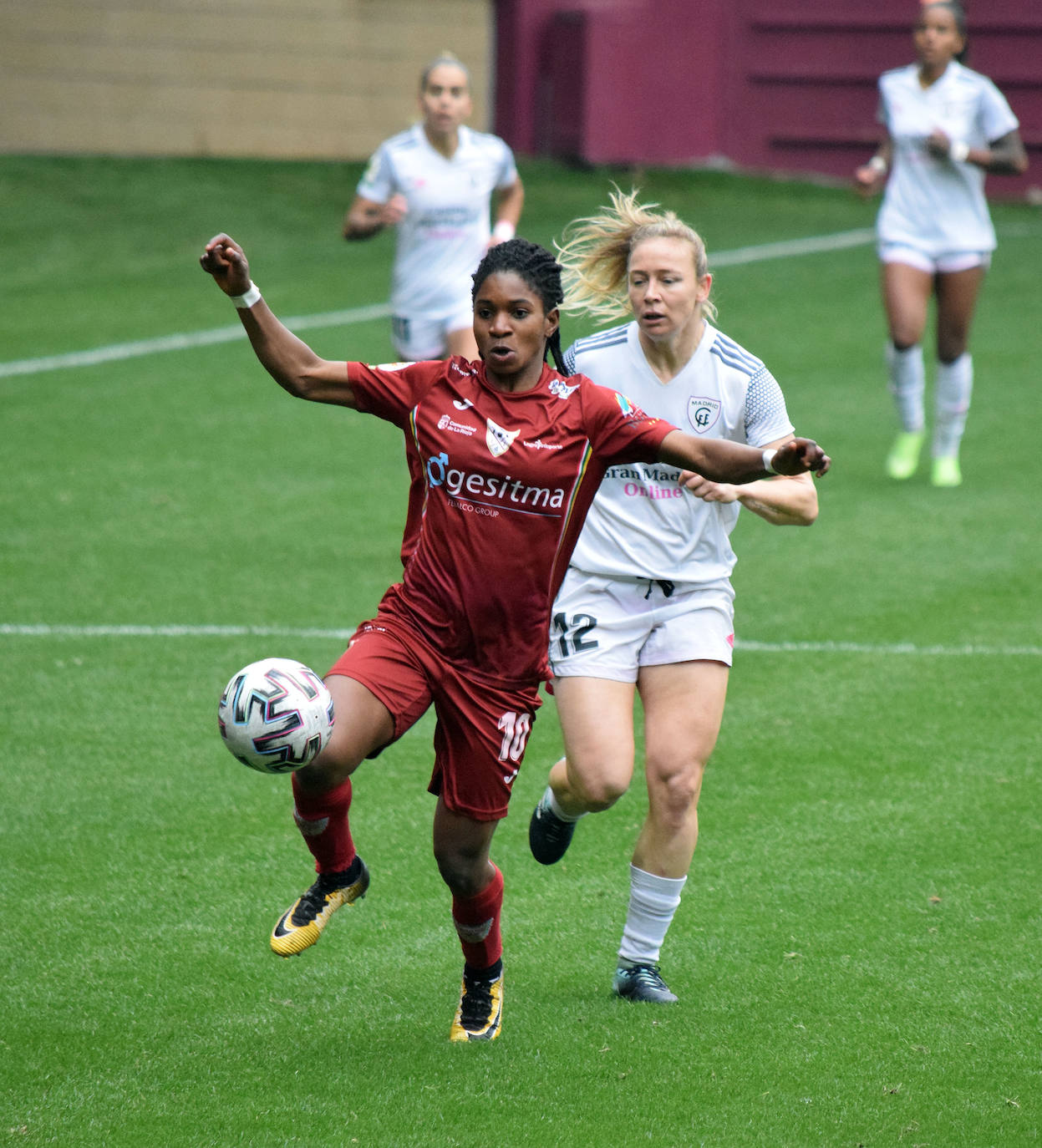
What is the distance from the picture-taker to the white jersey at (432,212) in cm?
1120

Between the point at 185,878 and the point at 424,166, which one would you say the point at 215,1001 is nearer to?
the point at 185,878

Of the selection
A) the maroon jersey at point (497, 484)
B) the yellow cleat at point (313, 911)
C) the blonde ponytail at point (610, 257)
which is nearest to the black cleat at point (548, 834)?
the yellow cleat at point (313, 911)

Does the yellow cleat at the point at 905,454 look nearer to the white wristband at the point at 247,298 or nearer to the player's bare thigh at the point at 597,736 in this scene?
the player's bare thigh at the point at 597,736

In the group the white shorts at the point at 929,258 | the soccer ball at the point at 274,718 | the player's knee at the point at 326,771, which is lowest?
the white shorts at the point at 929,258

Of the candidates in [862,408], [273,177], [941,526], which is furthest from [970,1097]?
[273,177]

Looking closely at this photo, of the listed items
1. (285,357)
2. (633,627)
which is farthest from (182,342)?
(285,357)

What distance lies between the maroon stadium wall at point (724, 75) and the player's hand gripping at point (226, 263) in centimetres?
2077

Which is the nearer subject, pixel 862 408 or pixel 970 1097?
pixel 970 1097

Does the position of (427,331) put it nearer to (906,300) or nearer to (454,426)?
(906,300)

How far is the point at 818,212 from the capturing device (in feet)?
79.8

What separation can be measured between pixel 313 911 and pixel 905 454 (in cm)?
781

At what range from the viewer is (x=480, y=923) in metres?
4.81

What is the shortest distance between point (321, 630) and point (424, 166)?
13.1 ft

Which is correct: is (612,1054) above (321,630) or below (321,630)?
above
